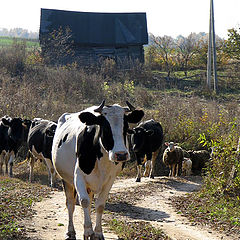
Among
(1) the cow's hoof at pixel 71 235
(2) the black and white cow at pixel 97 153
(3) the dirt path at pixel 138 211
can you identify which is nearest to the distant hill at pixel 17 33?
(3) the dirt path at pixel 138 211

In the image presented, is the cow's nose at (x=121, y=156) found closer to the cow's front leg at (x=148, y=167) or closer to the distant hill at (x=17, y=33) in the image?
the cow's front leg at (x=148, y=167)

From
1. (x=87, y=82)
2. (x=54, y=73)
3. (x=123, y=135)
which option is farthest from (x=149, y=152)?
(x=54, y=73)

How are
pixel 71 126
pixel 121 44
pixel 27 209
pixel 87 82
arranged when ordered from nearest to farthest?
pixel 71 126
pixel 27 209
pixel 87 82
pixel 121 44

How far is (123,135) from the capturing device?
7.59 metres

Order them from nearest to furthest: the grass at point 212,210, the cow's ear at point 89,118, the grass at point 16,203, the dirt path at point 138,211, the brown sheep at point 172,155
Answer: the cow's ear at point 89,118, the grass at point 16,203, the dirt path at point 138,211, the grass at point 212,210, the brown sheep at point 172,155

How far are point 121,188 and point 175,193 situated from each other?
1.64 metres

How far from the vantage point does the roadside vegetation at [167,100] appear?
12.3m

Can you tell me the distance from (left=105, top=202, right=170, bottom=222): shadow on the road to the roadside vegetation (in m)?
0.68

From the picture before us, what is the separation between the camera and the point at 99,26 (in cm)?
4503

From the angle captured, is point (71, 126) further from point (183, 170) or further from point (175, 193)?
point (183, 170)

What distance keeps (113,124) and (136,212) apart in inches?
186

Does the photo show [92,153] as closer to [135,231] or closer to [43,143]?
[135,231]

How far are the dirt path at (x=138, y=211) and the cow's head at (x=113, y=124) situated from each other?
203cm

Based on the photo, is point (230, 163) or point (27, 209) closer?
point (27, 209)
